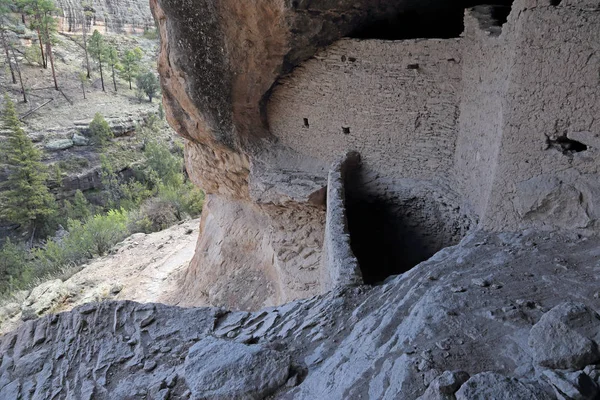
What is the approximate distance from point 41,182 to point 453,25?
1512 centimetres

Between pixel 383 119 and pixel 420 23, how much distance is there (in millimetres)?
1861

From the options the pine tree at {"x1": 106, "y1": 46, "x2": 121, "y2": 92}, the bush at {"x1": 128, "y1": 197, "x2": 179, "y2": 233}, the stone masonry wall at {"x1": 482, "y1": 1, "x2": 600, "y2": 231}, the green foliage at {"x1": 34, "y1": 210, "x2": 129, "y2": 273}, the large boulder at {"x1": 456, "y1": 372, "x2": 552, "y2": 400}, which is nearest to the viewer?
the large boulder at {"x1": 456, "y1": 372, "x2": 552, "y2": 400}

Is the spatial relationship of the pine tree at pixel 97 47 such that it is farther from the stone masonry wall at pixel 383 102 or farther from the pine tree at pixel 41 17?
the stone masonry wall at pixel 383 102

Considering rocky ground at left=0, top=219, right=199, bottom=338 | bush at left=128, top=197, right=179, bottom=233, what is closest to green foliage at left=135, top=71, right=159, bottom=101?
bush at left=128, top=197, right=179, bottom=233

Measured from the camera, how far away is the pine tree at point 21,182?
1569cm

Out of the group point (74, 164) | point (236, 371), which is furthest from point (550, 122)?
point (74, 164)

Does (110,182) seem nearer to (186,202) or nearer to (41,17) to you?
(186,202)

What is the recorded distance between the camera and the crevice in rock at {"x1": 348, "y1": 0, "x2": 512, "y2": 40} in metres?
5.63

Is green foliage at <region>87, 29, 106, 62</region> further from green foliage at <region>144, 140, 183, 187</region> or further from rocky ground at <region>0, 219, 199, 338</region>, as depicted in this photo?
rocky ground at <region>0, 219, 199, 338</region>

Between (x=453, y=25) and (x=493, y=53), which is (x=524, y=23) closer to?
(x=493, y=53)

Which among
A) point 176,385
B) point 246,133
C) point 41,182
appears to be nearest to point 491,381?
point 176,385

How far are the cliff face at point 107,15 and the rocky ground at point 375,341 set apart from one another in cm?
2690

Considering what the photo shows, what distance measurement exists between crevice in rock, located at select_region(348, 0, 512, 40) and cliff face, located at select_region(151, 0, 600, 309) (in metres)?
0.02

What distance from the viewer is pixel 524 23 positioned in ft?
9.84
